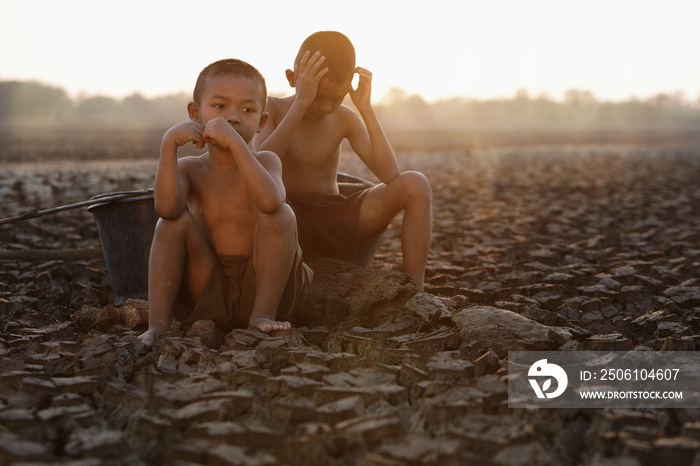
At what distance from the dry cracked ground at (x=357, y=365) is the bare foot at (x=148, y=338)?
0.15 feet

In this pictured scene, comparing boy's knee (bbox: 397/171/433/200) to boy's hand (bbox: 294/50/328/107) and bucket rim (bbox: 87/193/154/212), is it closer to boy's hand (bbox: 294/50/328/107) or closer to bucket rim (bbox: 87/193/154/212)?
boy's hand (bbox: 294/50/328/107)

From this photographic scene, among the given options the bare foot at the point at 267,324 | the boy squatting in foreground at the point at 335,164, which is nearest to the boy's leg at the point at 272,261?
the bare foot at the point at 267,324

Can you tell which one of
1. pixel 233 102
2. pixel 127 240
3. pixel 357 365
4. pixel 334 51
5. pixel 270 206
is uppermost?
pixel 334 51

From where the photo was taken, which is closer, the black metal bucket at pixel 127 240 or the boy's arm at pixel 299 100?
the boy's arm at pixel 299 100

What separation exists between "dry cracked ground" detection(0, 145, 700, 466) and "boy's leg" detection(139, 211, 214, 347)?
4.8 inches

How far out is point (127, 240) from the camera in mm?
3379

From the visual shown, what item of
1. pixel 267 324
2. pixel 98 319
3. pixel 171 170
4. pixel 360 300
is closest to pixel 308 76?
pixel 171 170

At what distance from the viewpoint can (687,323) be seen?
119 inches

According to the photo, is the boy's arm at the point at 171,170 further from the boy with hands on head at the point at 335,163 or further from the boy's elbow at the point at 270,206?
the boy with hands on head at the point at 335,163

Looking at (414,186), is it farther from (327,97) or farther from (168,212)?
(168,212)

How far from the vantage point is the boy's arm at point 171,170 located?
2.51 metres

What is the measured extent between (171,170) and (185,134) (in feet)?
0.50

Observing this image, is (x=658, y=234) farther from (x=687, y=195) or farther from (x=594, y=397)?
(x=594, y=397)

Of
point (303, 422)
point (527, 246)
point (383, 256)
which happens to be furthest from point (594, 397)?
point (527, 246)
